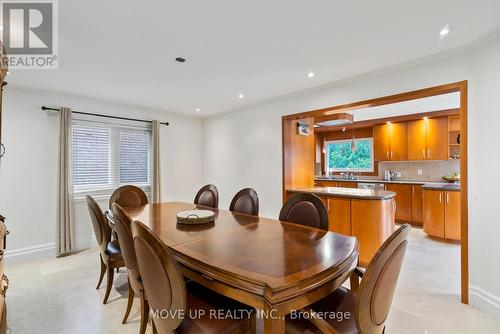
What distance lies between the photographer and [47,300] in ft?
7.78

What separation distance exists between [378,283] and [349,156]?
6.14m

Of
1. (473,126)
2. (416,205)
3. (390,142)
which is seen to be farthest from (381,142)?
(473,126)

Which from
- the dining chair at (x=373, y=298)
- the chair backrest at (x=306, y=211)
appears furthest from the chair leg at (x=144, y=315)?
the chair backrest at (x=306, y=211)

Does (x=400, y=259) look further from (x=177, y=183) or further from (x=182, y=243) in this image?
(x=177, y=183)

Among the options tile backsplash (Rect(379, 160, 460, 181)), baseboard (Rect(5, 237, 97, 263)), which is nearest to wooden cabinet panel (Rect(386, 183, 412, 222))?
tile backsplash (Rect(379, 160, 460, 181))

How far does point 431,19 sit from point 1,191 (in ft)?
16.6

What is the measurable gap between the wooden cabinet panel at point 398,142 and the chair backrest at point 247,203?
4.33 meters

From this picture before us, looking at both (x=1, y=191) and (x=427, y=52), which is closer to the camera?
(x=427, y=52)

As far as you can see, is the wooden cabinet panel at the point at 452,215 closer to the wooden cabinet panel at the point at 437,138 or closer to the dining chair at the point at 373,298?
the wooden cabinet panel at the point at 437,138

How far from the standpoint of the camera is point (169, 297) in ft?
3.67

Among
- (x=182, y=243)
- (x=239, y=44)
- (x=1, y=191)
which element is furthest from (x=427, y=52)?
(x=1, y=191)

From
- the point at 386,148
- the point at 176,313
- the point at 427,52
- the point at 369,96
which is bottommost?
the point at 176,313

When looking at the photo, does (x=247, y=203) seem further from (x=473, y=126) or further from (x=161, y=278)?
(x=473, y=126)

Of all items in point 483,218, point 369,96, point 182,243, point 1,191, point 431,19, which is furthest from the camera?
point 1,191
